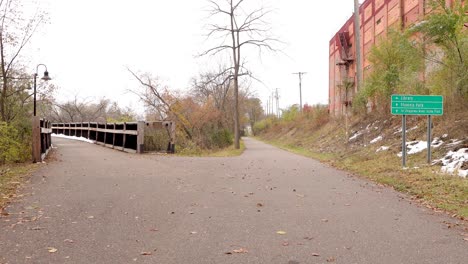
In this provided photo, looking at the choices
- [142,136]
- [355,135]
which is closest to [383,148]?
[355,135]

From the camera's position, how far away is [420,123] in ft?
58.0

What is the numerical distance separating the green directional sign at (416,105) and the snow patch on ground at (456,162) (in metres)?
1.37

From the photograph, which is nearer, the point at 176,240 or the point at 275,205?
the point at 176,240

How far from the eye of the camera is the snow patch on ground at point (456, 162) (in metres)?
10.5

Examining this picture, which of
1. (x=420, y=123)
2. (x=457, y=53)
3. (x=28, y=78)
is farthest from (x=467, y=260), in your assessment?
(x=28, y=78)

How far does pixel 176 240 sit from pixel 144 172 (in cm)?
722

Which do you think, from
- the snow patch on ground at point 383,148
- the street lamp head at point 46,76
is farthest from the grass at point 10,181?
the snow patch on ground at point 383,148

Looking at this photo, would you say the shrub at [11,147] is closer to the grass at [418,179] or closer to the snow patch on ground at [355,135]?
the grass at [418,179]

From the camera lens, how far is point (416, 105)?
42.0 feet

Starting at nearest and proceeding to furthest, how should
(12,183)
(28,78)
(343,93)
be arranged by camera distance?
1. (12,183)
2. (28,78)
3. (343,93)

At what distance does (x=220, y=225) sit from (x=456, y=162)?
8.22 m

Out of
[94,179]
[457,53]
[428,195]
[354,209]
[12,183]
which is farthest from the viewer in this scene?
[457,53]

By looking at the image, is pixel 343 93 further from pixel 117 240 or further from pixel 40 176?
pixel 117 240

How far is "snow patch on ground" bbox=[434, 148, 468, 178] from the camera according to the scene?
1054 cm
